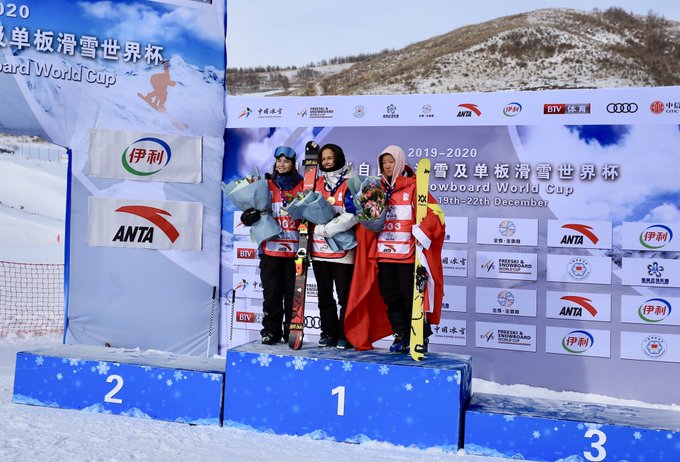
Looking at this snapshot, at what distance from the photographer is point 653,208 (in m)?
4.83

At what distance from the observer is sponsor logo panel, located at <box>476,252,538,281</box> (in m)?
5.07

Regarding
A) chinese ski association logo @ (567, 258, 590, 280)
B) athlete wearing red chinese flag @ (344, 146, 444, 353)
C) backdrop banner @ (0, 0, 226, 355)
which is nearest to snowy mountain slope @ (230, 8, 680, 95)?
backdrop banner @ (0, 0, 226, 355)

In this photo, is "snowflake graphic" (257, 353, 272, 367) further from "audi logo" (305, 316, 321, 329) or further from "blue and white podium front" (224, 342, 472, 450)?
"audi logo" (305, 316, 321, 329)

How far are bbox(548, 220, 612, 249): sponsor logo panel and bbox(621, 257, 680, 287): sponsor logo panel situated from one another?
0.21m

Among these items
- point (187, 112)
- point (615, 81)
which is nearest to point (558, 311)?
point (187, 112)

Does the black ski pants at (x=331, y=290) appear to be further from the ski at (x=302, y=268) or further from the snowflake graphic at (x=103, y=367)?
the snowflake graphic at (x=103, y=367)

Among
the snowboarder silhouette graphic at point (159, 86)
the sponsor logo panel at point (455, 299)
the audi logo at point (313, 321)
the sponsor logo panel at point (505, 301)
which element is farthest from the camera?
the snowboarder silhouette graphic at point (159, 86)

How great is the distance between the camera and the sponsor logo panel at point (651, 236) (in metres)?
4.79

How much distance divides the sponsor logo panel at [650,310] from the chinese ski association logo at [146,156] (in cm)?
372

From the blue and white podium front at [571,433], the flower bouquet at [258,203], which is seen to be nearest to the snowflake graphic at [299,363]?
the flower bouquet at [258,203]

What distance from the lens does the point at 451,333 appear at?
5215 millimetres

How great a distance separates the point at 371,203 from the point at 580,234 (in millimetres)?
2222

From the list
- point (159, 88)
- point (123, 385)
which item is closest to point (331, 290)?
point (123, 385)

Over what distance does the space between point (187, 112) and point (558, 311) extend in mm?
3323
